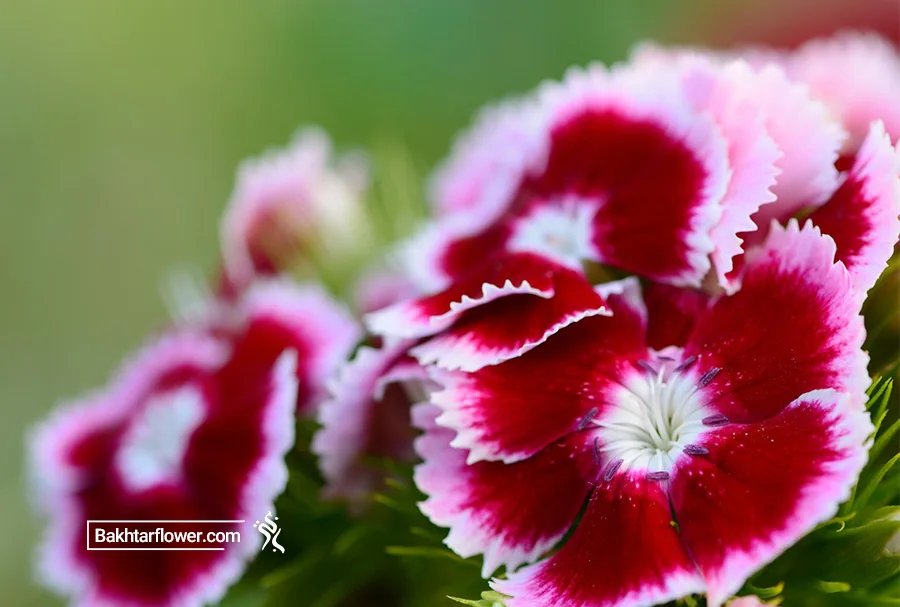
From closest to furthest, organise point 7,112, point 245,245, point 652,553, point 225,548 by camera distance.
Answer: point 652,553, point 225,548, point 245,245, point 7,112

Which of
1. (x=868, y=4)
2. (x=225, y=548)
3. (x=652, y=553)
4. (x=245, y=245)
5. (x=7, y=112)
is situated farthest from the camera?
(x=7, y=112)

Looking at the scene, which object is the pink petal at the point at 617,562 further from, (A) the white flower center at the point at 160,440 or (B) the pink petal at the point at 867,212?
(A) the white flower center at the point at 160,440

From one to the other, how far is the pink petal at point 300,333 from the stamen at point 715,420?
0.30m

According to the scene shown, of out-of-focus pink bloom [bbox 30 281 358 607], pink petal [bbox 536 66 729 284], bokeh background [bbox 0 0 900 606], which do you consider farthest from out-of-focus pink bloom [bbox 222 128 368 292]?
bokeh background [bbox 0 0 900 606]

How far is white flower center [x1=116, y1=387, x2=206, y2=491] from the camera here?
0.73 meters

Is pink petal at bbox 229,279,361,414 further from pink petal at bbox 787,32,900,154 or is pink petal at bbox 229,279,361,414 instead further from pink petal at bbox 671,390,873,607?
pink petal at bbox 787,32,900,154

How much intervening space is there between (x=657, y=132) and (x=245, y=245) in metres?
0.43

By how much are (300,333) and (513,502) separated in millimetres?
283

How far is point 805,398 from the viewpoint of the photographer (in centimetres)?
48

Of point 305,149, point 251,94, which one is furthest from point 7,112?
point 305,149

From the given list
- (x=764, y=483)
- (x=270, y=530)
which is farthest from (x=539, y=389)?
(x=270, y=530)

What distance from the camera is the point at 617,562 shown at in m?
0.48

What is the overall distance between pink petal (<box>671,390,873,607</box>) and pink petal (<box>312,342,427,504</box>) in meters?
0.19

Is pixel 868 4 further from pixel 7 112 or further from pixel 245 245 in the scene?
pixel 7 112
